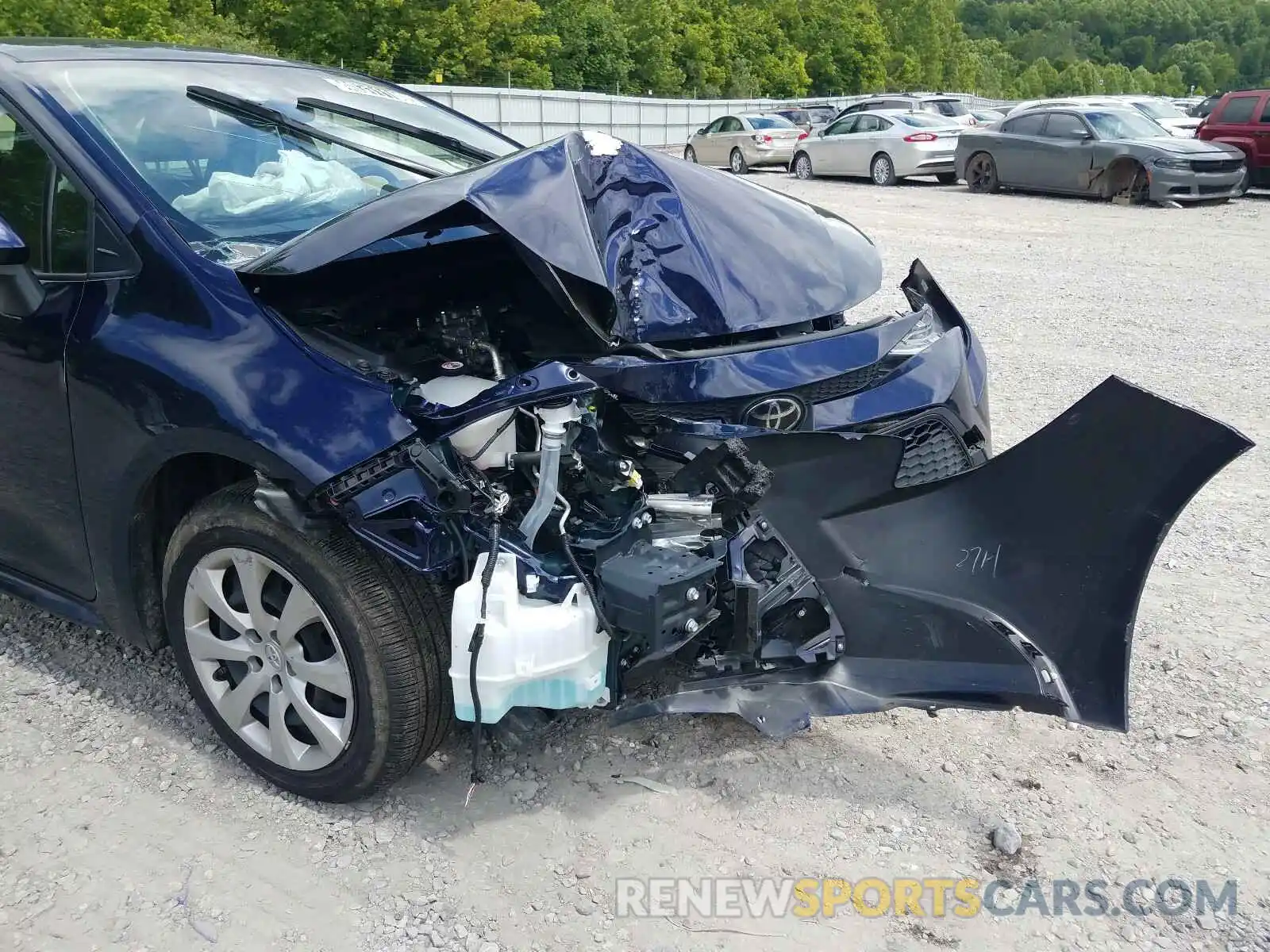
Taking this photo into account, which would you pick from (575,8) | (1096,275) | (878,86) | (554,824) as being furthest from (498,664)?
(878,86)

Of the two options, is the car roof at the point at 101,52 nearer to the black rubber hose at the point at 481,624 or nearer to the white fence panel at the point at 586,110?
the black rubber hose at the point at 481,624

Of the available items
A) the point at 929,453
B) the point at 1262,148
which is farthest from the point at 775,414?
the point at 1262,148

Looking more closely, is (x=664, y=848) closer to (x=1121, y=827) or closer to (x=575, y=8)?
(x=1121, y=827)

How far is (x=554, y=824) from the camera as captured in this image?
8.97 feet

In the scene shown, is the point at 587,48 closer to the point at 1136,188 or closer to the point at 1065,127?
the point at 1065,127

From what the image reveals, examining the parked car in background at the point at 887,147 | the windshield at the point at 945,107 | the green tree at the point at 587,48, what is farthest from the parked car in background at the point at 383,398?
the green tree at the point at 587,48

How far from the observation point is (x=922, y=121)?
20.3 m

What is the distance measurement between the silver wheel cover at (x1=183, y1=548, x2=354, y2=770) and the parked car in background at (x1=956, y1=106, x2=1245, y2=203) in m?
16.2

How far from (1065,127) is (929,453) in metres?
16.0

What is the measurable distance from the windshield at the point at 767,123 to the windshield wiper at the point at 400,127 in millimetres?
21145

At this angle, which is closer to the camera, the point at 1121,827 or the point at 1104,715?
the point at 1104,715

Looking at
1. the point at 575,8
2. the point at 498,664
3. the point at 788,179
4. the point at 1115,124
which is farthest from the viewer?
the point at 575,8

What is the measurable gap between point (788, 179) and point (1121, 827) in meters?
21.4

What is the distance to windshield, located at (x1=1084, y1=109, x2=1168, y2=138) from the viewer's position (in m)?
16.3
